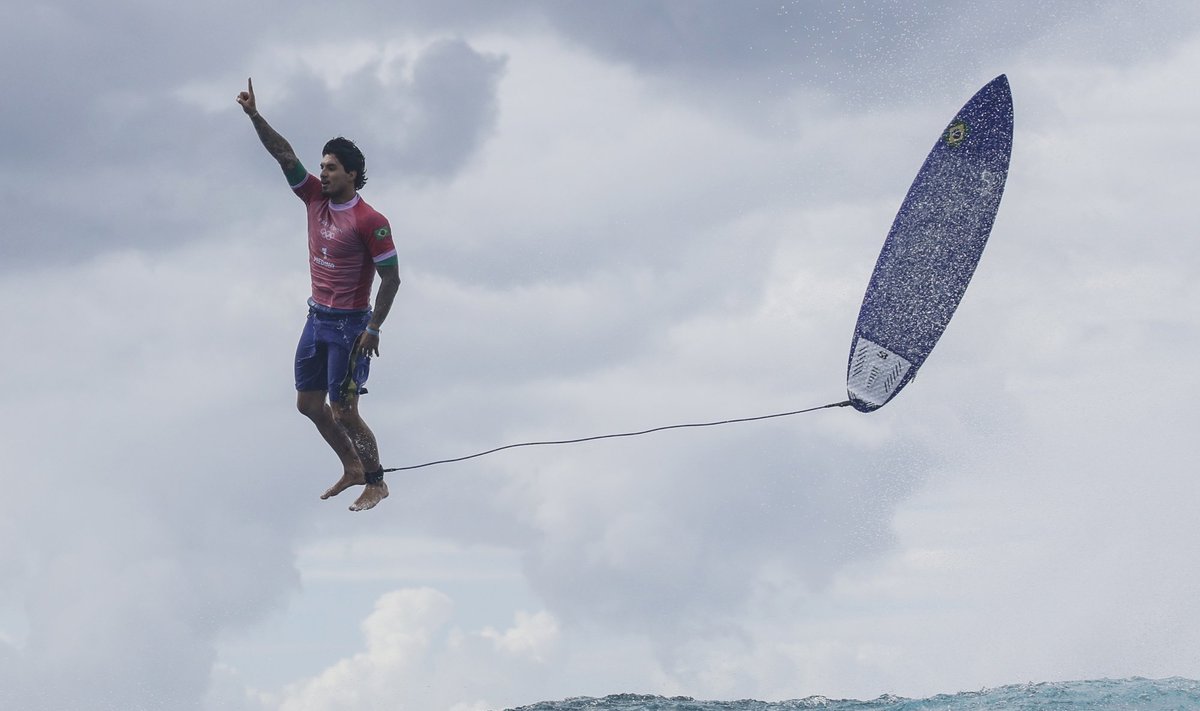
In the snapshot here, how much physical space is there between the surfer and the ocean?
21.6 ft

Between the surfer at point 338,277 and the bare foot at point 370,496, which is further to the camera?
the bare foot at point 370,496

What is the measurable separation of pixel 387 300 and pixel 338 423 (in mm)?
1831

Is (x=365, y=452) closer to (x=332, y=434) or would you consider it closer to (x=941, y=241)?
(x=332, y=434)

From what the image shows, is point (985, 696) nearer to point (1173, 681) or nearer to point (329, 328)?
point (1173, 681)

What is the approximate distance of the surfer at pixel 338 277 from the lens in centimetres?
1112

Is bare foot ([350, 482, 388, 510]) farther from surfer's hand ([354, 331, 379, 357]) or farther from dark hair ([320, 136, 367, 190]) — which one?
dark hair ([320, 136, 367, 190])

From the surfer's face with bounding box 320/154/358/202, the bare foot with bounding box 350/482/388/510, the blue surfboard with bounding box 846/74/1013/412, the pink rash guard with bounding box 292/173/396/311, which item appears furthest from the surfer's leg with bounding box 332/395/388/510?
the blue surfboard with bounding box 846/74/1013/412

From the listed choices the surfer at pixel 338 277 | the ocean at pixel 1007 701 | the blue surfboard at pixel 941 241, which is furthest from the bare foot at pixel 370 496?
the blue surfboard at pixel 941 241

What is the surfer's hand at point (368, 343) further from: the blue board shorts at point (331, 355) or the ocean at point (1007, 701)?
the ocean at point (1007, 701)

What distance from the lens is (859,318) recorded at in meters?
12.2

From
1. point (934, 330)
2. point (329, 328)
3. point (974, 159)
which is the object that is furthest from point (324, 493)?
point (974, 159)

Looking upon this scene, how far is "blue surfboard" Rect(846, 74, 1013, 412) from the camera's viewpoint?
11992 millimetres

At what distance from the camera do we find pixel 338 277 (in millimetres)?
11289

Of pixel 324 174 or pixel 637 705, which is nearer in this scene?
pixel 324 174
